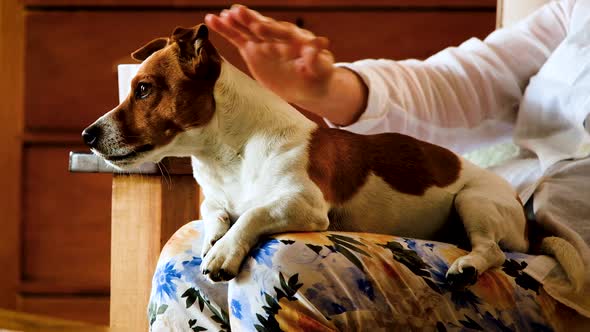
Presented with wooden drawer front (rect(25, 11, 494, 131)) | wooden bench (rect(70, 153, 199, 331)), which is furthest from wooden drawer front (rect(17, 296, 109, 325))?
wooden bench (rect(70, 153, 199, 331))

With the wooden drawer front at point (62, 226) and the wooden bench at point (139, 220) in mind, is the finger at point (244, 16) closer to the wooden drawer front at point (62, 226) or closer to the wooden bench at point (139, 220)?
the wooden bench at point (139, 220)

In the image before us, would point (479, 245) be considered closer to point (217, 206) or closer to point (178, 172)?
point (217, 206)

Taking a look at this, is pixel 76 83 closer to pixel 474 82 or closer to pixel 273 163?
pixel 474 82

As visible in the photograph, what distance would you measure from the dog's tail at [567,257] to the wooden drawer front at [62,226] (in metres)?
1.36

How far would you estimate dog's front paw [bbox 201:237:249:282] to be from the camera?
733 millimetres

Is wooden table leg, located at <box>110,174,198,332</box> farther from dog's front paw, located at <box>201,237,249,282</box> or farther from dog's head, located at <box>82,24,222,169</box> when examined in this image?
dog's front paw, located at <box>201,237,249,282</box>

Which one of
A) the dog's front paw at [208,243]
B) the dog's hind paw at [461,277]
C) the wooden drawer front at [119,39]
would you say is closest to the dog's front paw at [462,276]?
the dog's hind paw at [461,277]

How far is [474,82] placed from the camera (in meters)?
1.30

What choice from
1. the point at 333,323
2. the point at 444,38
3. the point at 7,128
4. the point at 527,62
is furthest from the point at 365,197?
the point at 7,128

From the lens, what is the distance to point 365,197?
93 centimetres

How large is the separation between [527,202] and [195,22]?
1.17 m

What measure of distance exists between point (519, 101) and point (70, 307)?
4.32 ft

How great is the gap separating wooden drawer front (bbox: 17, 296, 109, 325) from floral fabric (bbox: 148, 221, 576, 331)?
1.26 metres

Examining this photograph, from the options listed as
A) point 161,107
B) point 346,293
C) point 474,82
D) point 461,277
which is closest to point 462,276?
point 461,277
